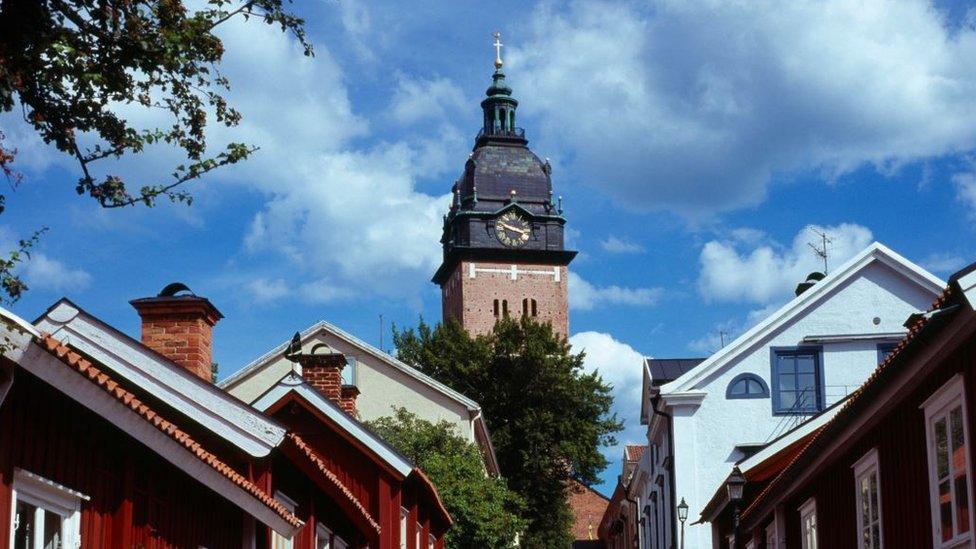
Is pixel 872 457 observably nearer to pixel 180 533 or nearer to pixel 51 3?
pixel 180 533

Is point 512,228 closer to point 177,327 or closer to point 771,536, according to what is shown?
point 771,536

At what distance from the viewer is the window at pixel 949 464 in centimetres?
1131

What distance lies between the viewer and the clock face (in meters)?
98.2

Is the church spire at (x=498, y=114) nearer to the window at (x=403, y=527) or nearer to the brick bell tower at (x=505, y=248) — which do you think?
the brick bell tower at (x=505, y=248)

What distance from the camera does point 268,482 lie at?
14188 millimetres

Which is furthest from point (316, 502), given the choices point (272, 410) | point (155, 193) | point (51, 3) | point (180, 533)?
point (51, 3)

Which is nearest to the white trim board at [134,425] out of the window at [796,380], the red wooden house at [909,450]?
the red wooden house at [909,450]

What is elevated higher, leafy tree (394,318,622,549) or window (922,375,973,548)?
leafy tree (394,318,622,549)

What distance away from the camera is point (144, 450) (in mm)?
11578

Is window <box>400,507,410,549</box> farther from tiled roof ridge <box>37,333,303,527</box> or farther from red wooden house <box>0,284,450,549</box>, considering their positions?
tiled roof ridge <box>37,333,303,527</box>

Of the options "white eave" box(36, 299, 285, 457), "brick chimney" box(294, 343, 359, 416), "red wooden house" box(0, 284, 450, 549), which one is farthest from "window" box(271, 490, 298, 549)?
"brick chimney" box(294, 343, 359, 416)

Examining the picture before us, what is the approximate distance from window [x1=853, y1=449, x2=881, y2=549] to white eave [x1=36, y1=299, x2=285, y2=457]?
18.5 ft

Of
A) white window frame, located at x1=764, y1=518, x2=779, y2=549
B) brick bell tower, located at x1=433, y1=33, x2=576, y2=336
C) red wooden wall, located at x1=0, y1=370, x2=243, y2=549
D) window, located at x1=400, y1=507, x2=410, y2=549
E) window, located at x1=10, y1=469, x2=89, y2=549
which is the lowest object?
window, located at x1=10, y1=469, x2=89, y2=549

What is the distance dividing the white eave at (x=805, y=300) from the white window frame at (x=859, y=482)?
19666 mm
